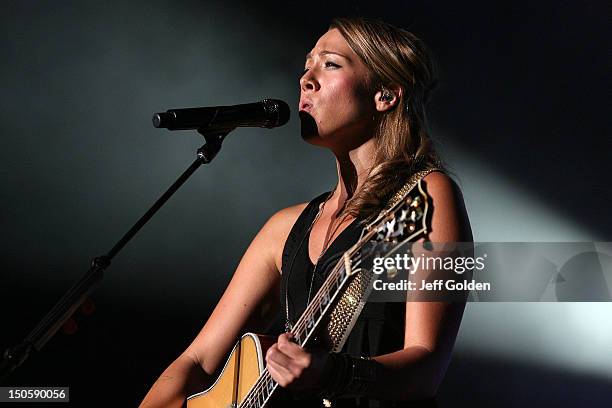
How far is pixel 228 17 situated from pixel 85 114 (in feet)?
2.25

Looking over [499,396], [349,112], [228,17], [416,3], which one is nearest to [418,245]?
[349,112]

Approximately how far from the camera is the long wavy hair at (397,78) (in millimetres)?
2129

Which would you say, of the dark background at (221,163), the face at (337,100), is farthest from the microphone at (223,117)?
the dark background at (221,163)

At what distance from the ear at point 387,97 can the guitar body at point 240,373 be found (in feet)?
2.16

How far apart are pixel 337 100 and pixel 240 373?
0.71 metres

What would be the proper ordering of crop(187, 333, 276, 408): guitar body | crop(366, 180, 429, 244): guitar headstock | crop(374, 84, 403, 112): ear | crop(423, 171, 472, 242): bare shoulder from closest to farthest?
crop(366, 180, 429, 244): guitar headstock → crop(423, 171, 472, 242): bare shoulder → crop(187, 333, 276, 408): guitar body → crop(374, 84, 403, 112): ear

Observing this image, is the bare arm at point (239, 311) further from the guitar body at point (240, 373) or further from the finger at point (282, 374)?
the finger at point (282, 374)

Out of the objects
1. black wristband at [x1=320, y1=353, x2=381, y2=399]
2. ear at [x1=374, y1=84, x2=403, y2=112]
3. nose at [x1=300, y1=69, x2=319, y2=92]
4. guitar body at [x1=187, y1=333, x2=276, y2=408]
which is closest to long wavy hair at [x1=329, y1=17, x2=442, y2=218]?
ear at [x1=374, y1=84, x2=403, y2=112]

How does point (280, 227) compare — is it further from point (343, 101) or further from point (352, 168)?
point (343, 101)

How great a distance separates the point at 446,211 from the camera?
6.01 feet

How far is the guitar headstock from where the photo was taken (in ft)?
5.44

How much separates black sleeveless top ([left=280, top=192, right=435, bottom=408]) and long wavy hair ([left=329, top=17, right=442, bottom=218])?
5.8 inches

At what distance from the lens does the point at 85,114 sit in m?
3.35

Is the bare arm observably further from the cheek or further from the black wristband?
the black wristband
